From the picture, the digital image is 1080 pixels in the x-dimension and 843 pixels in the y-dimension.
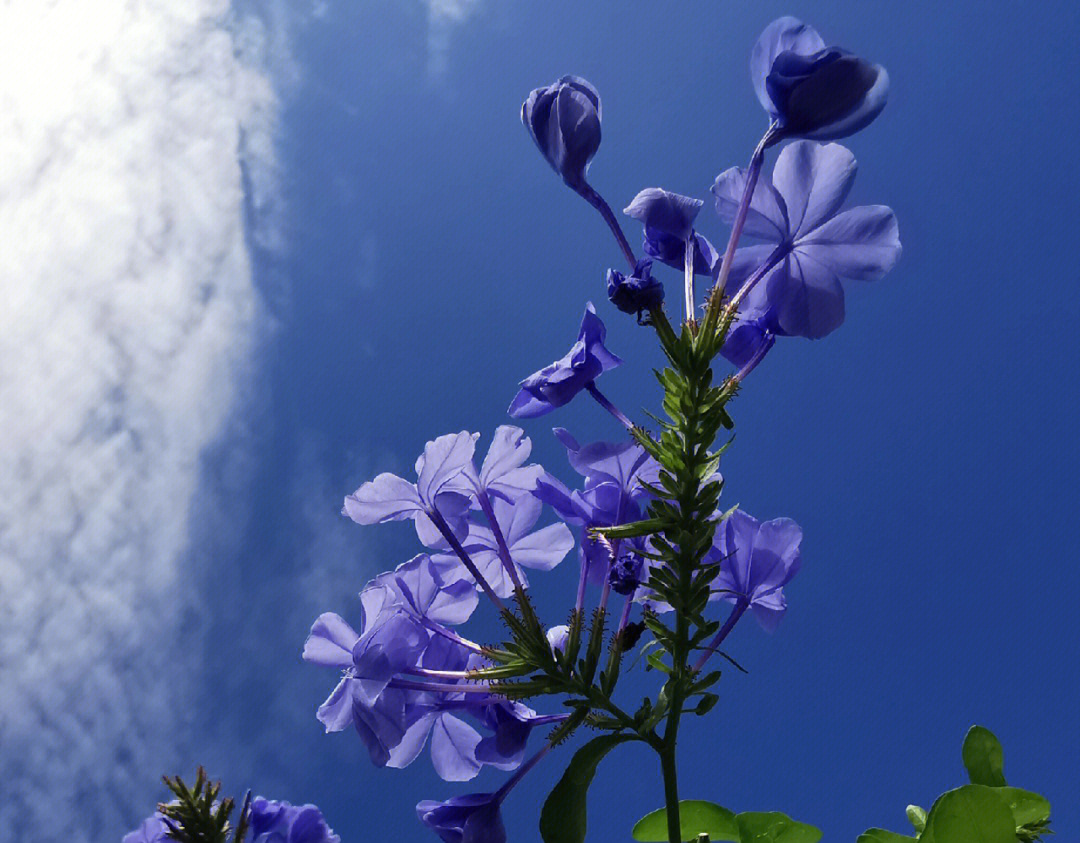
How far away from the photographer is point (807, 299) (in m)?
1.16

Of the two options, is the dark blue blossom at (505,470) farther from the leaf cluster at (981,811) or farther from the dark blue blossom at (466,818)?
the leaf cluster at (981,811)

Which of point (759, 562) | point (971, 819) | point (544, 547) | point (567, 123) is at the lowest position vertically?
point (971, 819)

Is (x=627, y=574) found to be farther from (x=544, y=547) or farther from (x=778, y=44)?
(x=778, y=44)

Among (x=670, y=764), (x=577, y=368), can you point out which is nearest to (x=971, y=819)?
(x=670, y=764)

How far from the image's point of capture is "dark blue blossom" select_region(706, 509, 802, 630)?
124 centimetres

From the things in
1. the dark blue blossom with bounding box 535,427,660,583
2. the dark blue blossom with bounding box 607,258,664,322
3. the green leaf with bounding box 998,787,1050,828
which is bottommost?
the green leaf with bounding box 998,787,1050,828

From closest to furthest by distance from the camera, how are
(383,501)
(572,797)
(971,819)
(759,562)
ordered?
1. (971,819)
2. (572,797)
3. (759,562)
4. (383,501)

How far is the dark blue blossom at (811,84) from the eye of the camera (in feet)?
3.51

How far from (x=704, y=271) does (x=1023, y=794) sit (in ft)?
2.23

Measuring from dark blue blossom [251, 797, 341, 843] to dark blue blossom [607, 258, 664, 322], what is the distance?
2.06 ft

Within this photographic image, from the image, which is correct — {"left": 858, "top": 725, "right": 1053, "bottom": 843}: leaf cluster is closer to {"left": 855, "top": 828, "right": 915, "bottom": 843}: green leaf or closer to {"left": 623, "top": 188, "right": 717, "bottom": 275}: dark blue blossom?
{"left": 855, "top": 828, "right": 915, "bottom": 843}: green leaf

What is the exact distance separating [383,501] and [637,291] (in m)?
0.45

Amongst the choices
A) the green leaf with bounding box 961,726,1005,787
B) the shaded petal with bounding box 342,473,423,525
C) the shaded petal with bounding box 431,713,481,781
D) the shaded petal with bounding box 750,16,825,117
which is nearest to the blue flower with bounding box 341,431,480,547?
the shaded petal with bounding box 342,473,423,525

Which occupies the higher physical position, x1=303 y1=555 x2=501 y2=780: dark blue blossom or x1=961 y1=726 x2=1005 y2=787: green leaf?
x1=303 y1=555 x2=501 y2=780: dark blue blossom
